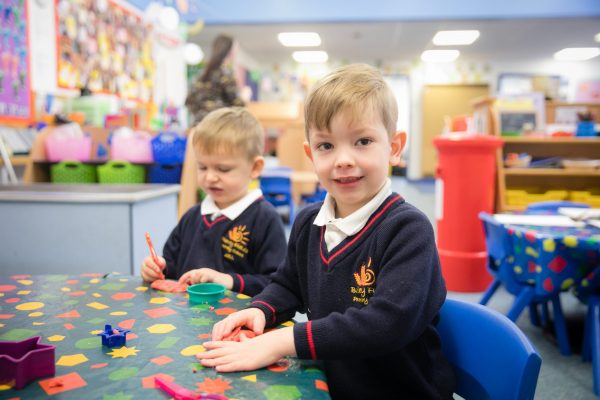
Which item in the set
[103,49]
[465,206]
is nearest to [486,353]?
[465,206]

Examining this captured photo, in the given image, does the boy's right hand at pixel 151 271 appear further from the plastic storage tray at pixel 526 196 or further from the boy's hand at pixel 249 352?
the plastic storage tray at pixel 526 196

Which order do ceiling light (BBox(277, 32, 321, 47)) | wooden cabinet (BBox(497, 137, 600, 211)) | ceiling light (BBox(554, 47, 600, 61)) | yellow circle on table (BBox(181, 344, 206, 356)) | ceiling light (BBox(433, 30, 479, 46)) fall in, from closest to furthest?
yellow circle on table (BBox(181, 344, 206, 356)), wooden cabinet (BBox(497, 137, 600, 211)), ceiling light (BBox(433, 30, 479, 46)), ceiling light (BBox(277, 32, 321, 47)), ceiling light (BBox(554, 47, 600, 61))

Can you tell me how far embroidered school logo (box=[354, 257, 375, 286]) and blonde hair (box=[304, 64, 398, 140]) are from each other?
0.87 feet

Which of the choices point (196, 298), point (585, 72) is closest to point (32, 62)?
point (196, 298)

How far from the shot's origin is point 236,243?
1436mm

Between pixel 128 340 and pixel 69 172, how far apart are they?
228cm

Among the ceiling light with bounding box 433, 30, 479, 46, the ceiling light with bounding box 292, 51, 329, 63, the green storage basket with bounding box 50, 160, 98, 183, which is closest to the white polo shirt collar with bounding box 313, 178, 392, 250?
the green storage basket with bounding box 50, 160, 98, 183

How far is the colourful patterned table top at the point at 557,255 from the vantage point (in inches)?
81.8

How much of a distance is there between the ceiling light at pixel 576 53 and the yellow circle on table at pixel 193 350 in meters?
11.2

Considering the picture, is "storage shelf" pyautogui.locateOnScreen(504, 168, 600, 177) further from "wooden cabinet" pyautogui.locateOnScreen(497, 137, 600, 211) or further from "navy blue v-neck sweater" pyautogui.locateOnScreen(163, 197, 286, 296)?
"navy blue v-neck sweater" pyautogui.locateOnScreen(163, 197, 286, 296)

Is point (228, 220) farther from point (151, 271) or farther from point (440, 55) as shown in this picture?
point (440, 55)

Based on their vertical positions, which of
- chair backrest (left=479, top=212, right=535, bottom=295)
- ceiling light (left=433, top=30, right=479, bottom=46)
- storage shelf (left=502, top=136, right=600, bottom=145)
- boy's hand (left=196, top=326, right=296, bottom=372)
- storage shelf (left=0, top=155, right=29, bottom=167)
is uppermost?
ceiling light (left=433, top=30, right=479, bottom=46)

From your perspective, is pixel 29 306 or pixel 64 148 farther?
pixel 64 148

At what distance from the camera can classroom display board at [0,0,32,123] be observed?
3139 millimetres
